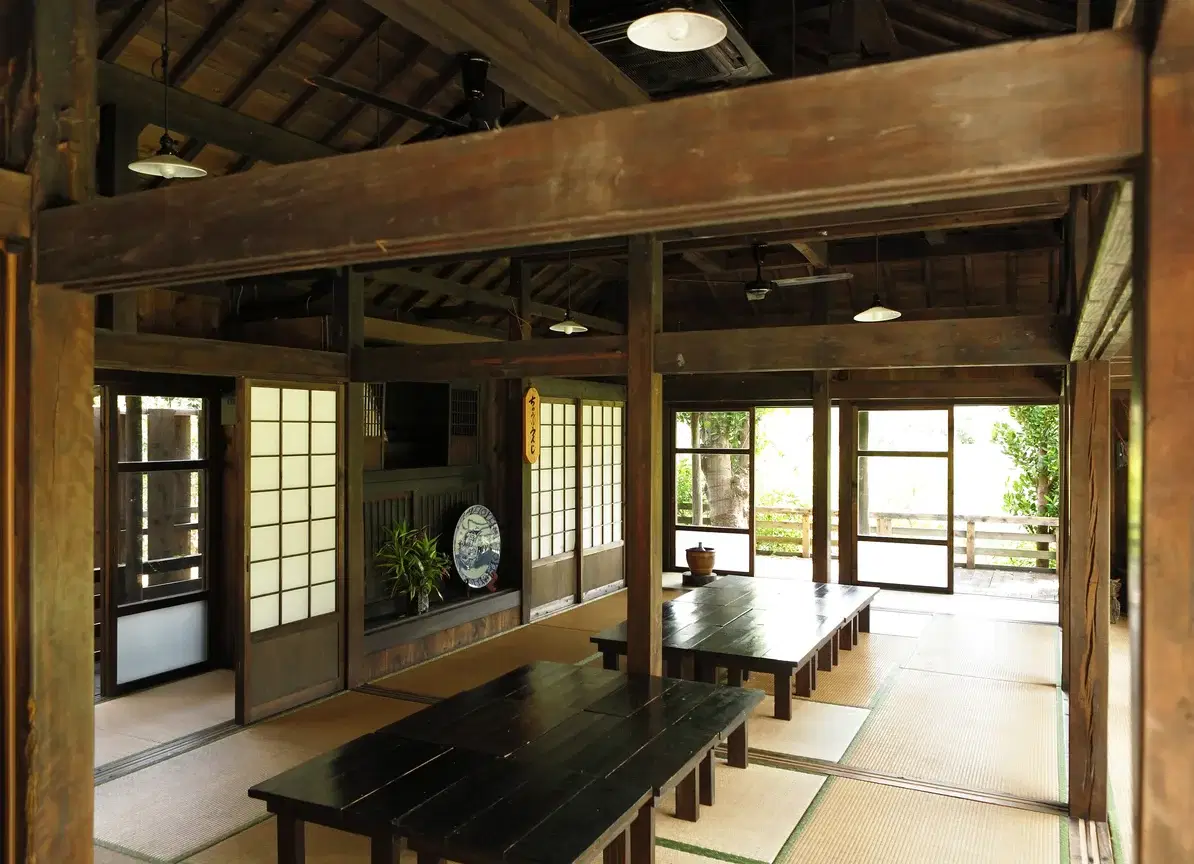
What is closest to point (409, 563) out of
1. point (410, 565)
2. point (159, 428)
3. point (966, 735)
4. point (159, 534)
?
point (410, 565)

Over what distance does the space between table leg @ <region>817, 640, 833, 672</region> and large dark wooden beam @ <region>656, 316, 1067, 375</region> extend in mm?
2684

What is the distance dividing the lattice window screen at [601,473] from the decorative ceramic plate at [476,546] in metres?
1.36

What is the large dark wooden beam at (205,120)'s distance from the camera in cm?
391

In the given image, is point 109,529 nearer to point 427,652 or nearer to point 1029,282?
point 427,652

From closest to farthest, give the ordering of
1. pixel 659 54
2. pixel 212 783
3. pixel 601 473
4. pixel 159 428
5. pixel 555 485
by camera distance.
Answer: pixel 659 54 < pixel 212 783 < pixel 159 428 < pixel 555 485 < pixel 601 473

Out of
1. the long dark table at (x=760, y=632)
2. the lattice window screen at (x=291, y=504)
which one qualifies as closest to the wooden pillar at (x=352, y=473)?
the lattice window screen at (x=291, y=504)

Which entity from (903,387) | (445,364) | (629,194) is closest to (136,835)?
(445,364)

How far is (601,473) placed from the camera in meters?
9.45

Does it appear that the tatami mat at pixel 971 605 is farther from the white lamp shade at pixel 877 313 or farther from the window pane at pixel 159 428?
the window pane at pixel 159 428

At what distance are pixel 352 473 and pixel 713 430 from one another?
558cm

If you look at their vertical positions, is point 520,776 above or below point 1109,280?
below

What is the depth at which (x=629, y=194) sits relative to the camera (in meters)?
1.45

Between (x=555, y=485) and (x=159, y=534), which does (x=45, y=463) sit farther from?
(x=555, y=485)

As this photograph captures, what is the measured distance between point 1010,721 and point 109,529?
18.8 ft
